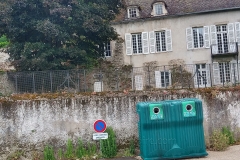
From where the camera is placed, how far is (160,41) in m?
29.0

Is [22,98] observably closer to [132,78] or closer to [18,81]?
[18,81]

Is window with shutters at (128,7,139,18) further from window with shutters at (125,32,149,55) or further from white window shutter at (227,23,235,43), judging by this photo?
white window shutter at (227,23,235,43)

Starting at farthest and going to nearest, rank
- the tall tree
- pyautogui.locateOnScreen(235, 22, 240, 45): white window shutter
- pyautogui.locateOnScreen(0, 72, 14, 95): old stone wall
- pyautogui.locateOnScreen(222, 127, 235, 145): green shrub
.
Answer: pyautogui.locateOnScreen(235, 22, 240, 45): white window shutter
the tall tree
pyautogui.locateOnScreen(0, 72, 14, 95): old stone wall
pyautogui.locateOnScreen(222, 127, 235, 145): green shrub

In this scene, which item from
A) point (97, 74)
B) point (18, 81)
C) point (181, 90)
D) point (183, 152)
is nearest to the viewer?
point (183, 152)

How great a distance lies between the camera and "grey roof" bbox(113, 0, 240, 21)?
90.6 ft

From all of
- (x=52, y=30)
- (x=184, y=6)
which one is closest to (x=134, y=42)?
(x=184, y=6)

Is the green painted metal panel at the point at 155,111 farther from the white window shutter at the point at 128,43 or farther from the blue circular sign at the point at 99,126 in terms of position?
the white window shutter at the point at 128,43

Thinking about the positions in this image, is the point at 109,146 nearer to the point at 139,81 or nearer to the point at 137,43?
the point at 139,81

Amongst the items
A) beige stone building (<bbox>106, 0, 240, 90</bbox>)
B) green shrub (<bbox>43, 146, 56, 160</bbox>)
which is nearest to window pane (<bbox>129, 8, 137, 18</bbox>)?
beige stone building (<bbox>106, 0, 240, 90</bbox>)

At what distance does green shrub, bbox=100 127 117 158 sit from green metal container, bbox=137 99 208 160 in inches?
53.4

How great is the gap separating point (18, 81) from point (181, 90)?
23.7ft

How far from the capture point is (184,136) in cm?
1105

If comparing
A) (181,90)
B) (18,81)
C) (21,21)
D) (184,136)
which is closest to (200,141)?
(184,136)

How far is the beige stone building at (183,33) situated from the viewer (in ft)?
90.5
